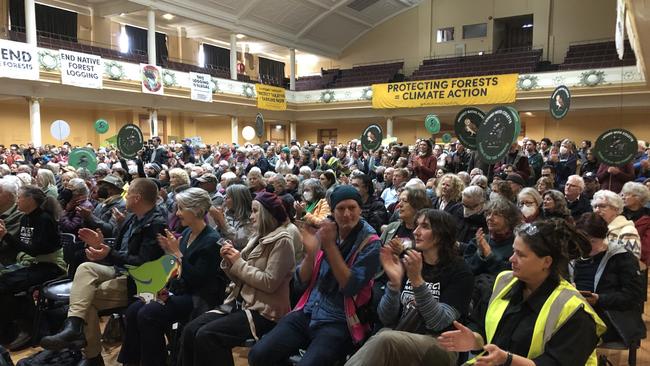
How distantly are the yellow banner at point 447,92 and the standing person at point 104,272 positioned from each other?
617 inches

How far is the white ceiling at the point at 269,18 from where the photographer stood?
17.6 metres

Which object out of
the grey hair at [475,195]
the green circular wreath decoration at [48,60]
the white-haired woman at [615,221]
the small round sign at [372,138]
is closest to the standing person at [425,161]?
the small round sign at [372,138]

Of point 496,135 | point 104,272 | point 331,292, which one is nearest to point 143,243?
point 104,272

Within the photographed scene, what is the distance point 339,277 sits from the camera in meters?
2.35

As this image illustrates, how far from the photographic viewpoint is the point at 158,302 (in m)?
2.98

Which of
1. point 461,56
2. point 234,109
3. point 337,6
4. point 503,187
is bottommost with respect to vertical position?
point 503,187

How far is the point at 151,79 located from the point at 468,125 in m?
12.6

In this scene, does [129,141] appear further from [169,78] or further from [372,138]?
[169,78]

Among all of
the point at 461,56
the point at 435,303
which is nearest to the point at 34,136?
the point at 435,303

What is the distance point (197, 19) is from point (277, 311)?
17562mm

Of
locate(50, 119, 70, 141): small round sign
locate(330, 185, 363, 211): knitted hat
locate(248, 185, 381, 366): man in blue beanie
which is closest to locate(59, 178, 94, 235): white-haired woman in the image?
locate(248, 185, 381, 366): man in blue beanie

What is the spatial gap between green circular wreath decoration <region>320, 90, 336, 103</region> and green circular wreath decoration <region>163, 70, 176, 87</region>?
23.9ft

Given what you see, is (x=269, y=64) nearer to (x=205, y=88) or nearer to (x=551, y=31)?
(x=205, y=88)

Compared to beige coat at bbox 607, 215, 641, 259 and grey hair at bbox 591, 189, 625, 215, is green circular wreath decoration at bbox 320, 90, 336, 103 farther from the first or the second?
beige coat at bbox 607, 215, 641, 259
